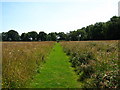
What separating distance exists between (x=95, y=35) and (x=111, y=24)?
54.9ft

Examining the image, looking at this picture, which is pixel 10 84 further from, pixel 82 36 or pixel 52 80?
pixel 82 36

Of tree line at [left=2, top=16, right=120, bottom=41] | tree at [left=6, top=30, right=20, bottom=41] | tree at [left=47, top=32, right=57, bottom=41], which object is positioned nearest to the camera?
tree line at [left=2, top=16, right=120, bottom=41]

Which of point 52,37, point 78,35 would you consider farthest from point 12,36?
point 78,35

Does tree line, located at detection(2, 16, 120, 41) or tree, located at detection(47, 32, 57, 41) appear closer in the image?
tree line, located at detection(2, 16, 120, 41)

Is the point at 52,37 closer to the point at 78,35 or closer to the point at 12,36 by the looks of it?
the point at 78,35

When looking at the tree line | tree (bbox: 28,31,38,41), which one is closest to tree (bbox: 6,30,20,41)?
the tree line

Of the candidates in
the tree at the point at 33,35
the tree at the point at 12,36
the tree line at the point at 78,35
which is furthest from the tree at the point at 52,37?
the tree at the point at 12,36

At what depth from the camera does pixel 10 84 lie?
20.4 ft

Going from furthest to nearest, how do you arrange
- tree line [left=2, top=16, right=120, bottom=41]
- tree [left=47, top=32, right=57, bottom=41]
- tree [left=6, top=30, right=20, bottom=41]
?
tree [left=47, top=32, right=57, bottom=41]
tree [left=6, top=30, right=20, bottom=41]
tree line [left=2, top=16, right=120, bottom=41]

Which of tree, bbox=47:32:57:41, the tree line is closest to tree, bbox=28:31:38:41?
the tree line

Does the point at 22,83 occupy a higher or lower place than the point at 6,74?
lower

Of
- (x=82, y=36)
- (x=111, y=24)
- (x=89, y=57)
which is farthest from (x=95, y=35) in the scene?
(x=89, y=57)

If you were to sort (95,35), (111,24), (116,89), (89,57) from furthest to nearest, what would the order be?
1. (95,35)
2. (111,24)
3. (89,57)
4. (116,89)

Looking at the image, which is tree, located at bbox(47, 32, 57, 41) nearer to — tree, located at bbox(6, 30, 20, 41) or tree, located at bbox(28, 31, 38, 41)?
tree, located at bbox(28, 31, 38, 41)
